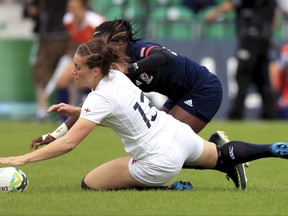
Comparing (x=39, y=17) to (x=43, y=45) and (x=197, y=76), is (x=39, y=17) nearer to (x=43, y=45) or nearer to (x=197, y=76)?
(x=43, y=45)

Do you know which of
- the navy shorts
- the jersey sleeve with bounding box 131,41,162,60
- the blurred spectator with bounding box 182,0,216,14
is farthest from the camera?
the blurred spectator with bounding box 182,0,216,14

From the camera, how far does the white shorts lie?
7.93m

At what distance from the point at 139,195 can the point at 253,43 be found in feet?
35.9

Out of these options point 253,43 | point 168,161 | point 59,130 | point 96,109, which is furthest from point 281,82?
point 96,109

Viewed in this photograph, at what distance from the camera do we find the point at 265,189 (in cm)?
844

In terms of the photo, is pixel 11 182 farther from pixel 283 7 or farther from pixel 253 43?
pixel 283 7

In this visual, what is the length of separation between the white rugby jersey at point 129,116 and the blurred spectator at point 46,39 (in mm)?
10314

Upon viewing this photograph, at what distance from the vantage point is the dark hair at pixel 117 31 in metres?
8.49

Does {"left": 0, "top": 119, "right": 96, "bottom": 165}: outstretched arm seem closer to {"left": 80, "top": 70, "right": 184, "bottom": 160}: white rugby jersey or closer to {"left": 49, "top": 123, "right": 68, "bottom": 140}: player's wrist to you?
{"left": 80, "top": 70, "right": 184, "bottom": 160}: white rugby jersey

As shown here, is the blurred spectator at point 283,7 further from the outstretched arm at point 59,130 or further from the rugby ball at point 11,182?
the rugby ball at point 11,182

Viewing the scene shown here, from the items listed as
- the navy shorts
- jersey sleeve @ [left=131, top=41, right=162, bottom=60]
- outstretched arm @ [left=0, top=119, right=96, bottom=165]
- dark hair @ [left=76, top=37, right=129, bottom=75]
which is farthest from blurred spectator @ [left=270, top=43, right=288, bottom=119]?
outstretched arm @ [left=0, top=119, right=96, bottom=165]

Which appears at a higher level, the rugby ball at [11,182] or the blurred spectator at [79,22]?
the rugby ball at [11,182]

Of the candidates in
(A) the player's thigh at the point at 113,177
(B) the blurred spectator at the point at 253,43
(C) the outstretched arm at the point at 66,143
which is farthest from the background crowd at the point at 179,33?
(C) the outstretched arm at the point at 66,143

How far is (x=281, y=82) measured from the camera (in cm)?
1920
